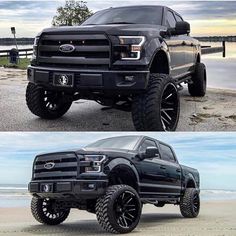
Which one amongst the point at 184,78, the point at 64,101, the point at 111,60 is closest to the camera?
the point at 111,60

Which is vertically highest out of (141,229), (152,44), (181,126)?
(152,44)

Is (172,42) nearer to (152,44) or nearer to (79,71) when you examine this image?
(152,44)

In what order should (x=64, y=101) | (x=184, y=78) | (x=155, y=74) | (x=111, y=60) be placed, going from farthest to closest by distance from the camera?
(x=184, y=78), (x=64, y=101), (x=155, y=74), (x=111, y=60)

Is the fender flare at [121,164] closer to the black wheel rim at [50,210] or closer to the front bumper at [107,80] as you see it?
the front bumper at [107,80]

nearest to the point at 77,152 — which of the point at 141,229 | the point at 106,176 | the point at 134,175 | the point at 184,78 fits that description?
the point at 106,176

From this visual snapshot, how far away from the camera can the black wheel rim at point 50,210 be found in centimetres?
704

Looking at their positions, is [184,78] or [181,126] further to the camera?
[184,78]

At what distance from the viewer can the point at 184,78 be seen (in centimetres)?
772

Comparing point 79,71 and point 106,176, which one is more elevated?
point 79,71

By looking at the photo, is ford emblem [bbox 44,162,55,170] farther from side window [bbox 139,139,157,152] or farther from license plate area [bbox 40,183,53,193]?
side window [bbox 139,139,157,152]

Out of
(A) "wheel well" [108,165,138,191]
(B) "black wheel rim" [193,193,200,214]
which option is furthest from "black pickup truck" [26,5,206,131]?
(B) "black wheel rim" [193,193,200,214]

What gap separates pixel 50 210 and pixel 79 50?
95.1 inches

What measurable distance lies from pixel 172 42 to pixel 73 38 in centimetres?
161

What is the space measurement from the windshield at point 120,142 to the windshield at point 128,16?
132 cm
